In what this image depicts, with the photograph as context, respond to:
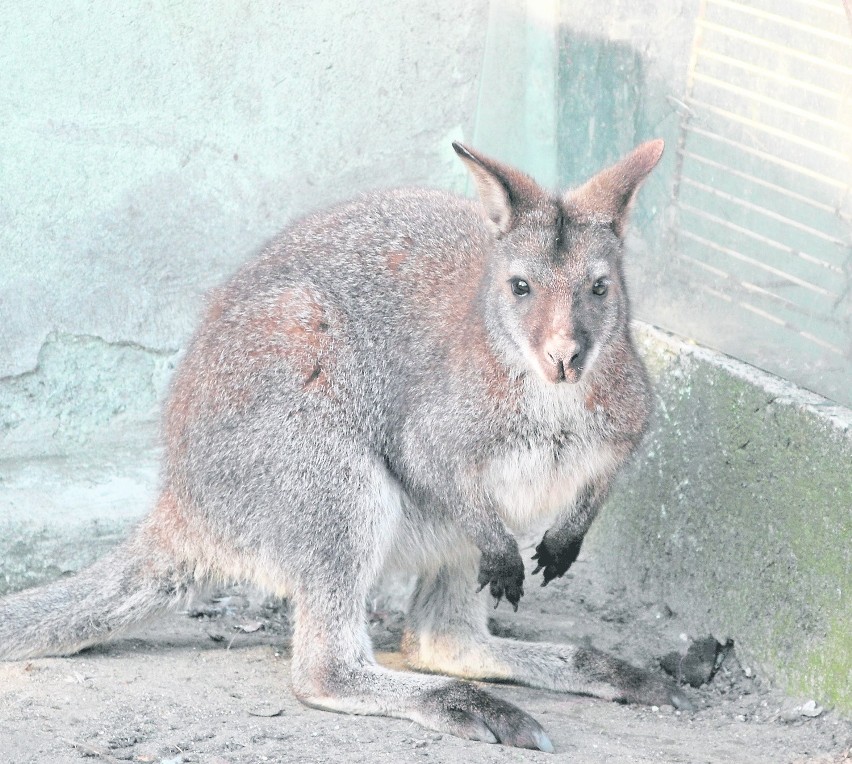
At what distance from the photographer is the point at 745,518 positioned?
4527 millimetres

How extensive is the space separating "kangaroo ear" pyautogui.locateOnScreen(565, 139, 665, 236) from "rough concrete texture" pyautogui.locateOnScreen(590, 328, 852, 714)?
849mm

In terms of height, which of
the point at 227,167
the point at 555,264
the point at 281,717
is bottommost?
the point at 281,717

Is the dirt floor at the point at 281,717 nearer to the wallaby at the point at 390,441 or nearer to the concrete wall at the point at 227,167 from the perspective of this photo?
the wallaby at the point at 390,441

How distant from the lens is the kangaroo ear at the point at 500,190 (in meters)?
3.97

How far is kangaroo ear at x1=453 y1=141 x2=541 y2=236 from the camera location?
3967mm

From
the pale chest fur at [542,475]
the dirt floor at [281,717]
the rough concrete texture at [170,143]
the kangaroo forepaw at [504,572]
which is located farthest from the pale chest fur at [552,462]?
the rough concrete texture at [170,143]

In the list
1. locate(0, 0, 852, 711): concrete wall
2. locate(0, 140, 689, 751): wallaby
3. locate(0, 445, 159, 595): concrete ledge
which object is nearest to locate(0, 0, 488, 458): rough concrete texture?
locate(0, 0, 852, 711): concrete wall

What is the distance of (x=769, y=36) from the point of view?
4461 millimetres

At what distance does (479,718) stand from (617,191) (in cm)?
171

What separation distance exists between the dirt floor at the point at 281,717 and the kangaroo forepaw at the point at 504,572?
0.44 meters

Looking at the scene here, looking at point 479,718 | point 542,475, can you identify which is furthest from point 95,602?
point 542,475

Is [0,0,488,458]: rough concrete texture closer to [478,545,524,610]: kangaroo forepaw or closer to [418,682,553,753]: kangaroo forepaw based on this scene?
[478,545,524,610]: kangaroo forepaw

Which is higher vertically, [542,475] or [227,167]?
[227,167]

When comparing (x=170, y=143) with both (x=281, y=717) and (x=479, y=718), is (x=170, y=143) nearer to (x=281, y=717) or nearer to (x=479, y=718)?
(x=281, y=717)
